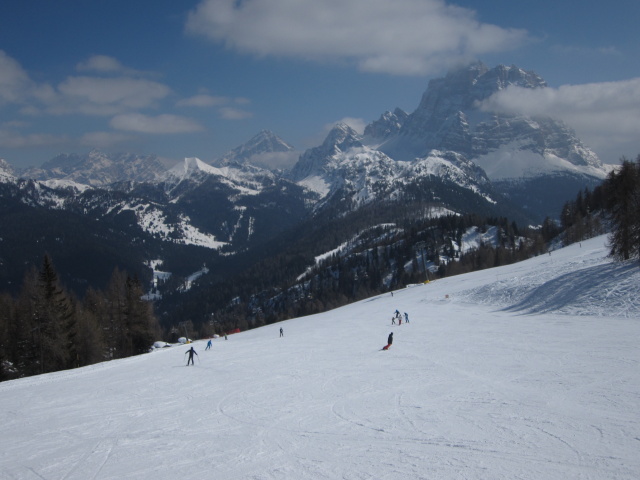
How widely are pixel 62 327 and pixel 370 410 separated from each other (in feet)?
143

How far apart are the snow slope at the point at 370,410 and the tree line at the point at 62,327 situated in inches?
511

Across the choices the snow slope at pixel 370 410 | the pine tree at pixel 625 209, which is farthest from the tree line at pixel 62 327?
the pine tree at pixel 625 209

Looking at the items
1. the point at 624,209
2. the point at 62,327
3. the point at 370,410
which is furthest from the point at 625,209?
the point at 62,327

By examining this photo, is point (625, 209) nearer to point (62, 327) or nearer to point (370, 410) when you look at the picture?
point (370, 410)

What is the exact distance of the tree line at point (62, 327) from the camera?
46.4m

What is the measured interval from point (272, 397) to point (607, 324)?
25556 millimetres

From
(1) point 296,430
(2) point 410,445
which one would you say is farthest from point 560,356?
(1) point 296,430

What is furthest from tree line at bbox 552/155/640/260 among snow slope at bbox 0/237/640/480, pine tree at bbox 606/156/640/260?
snow slope at bbox 0/237/640/480

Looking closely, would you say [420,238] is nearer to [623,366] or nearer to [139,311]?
[139,311]

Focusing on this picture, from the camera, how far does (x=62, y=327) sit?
47.8 m

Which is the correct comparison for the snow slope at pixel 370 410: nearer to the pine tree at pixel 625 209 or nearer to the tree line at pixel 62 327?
the pine tree at pixel 625 209

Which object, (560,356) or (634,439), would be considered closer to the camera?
(634,439)

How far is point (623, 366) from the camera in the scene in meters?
20.2

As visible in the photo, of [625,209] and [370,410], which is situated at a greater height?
[625,209]
